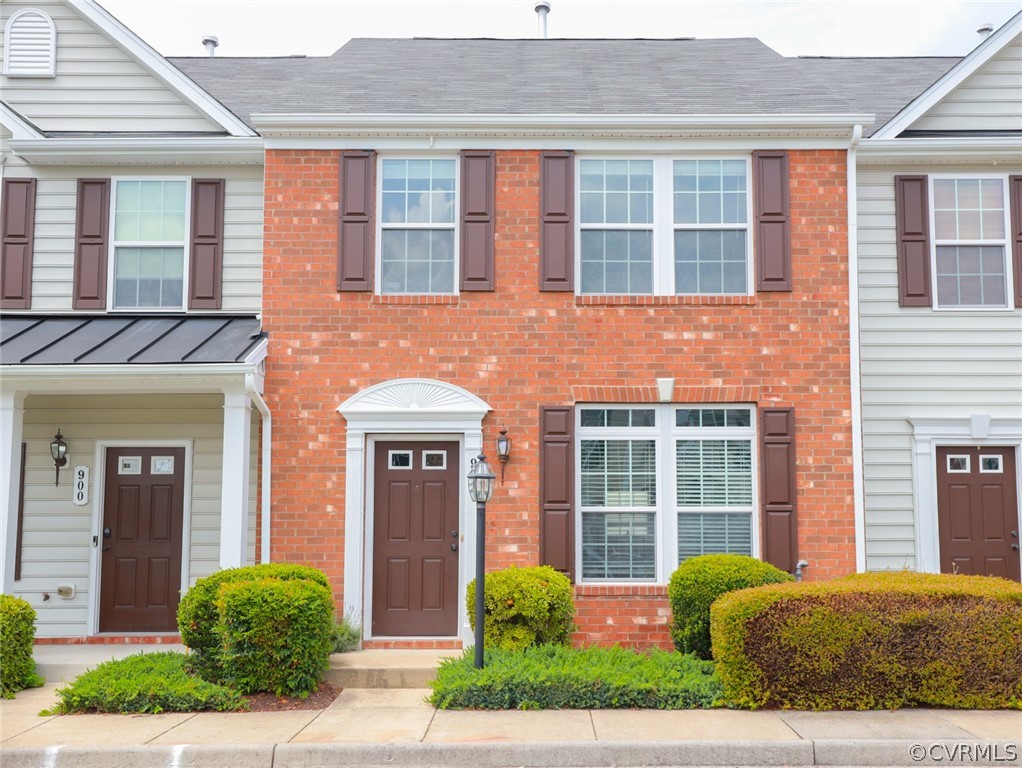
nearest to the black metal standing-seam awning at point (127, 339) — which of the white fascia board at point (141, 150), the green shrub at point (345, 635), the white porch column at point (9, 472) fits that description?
the white porch column at point (9, 472)

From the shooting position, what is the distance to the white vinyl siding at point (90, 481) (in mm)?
10258

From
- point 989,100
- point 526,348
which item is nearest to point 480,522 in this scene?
point 526,348

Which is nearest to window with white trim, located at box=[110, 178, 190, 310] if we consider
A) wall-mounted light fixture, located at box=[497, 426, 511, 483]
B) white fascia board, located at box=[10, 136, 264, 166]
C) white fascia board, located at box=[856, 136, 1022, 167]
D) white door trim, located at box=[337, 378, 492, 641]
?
white fascia board, located at box=[10, 136, 264, 166]

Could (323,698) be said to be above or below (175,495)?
below

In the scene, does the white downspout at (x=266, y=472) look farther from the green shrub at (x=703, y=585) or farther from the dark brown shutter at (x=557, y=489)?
the green shrub at (x=703, y=585)

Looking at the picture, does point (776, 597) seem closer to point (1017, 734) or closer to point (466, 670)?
point (1017, 734)

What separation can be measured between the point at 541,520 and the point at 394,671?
2152 mm

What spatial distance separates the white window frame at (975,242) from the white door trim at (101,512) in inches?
331

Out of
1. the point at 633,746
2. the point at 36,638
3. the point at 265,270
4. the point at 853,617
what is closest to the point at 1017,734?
the point at 853,617

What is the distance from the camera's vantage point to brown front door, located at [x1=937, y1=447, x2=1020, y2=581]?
1038cm

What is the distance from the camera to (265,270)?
1009cm

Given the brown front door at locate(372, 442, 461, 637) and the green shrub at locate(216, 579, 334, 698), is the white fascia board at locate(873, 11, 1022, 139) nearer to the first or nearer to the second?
the brown front door at locate(372, 442, 461, 637)

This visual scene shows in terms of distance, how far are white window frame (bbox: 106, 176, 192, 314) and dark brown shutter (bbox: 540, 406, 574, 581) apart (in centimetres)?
431

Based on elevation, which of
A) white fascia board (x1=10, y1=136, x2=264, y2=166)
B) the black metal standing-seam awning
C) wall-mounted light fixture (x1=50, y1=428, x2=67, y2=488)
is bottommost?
wall-mounted light fixture (x1=50, y1=428, x2=67, y2=488)
